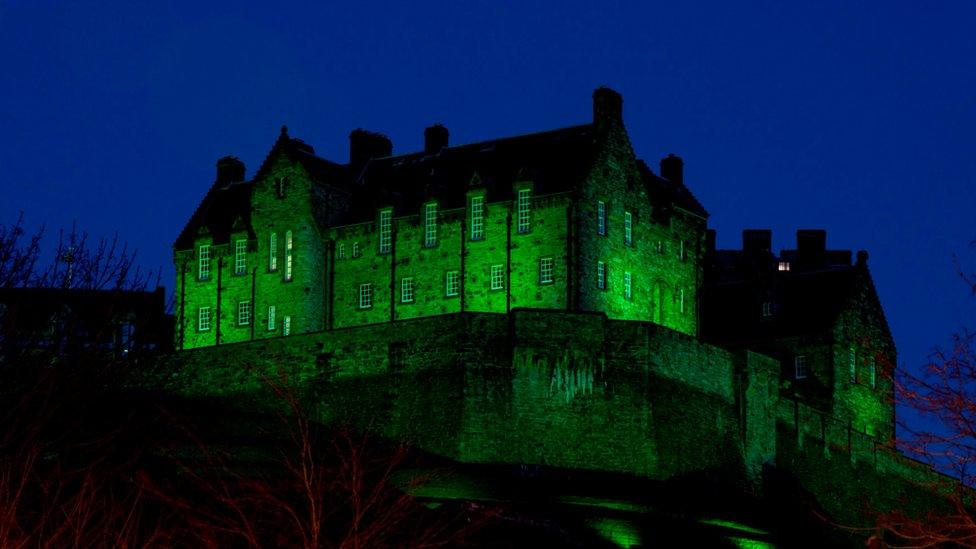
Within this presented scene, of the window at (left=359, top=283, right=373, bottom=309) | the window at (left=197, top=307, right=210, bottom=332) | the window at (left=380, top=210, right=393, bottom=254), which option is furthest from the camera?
the window at (left=197, top=307, right=210, bottom=332)

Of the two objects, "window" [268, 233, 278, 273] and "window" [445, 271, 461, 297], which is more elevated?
"window" [268, 233, 278, 273]

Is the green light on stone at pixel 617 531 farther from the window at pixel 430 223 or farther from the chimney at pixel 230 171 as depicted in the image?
the chimney at pixel 230 171

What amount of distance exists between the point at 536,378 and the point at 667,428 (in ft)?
13.6

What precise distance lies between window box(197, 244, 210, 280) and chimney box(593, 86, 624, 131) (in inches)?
633

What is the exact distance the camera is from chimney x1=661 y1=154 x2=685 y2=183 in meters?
75.3

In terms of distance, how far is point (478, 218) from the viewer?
6341 centimetres

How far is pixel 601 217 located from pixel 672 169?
45.0 ft

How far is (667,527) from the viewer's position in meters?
A: 53.1

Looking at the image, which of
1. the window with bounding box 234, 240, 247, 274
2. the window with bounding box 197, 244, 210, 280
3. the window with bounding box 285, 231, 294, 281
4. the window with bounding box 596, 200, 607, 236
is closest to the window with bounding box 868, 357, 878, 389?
the window with bounding box 596, 200, 607, 236

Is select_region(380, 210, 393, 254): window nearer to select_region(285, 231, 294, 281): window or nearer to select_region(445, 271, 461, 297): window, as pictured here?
select_region(445, 271, 461, 297): window

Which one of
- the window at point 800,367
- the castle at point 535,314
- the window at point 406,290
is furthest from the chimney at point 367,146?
the window at point 800,367

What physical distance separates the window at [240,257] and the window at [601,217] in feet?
46.5

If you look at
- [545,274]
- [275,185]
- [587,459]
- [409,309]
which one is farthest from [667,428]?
[275,185]

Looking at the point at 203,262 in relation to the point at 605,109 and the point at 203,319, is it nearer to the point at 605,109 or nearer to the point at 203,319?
the point at 203,319
